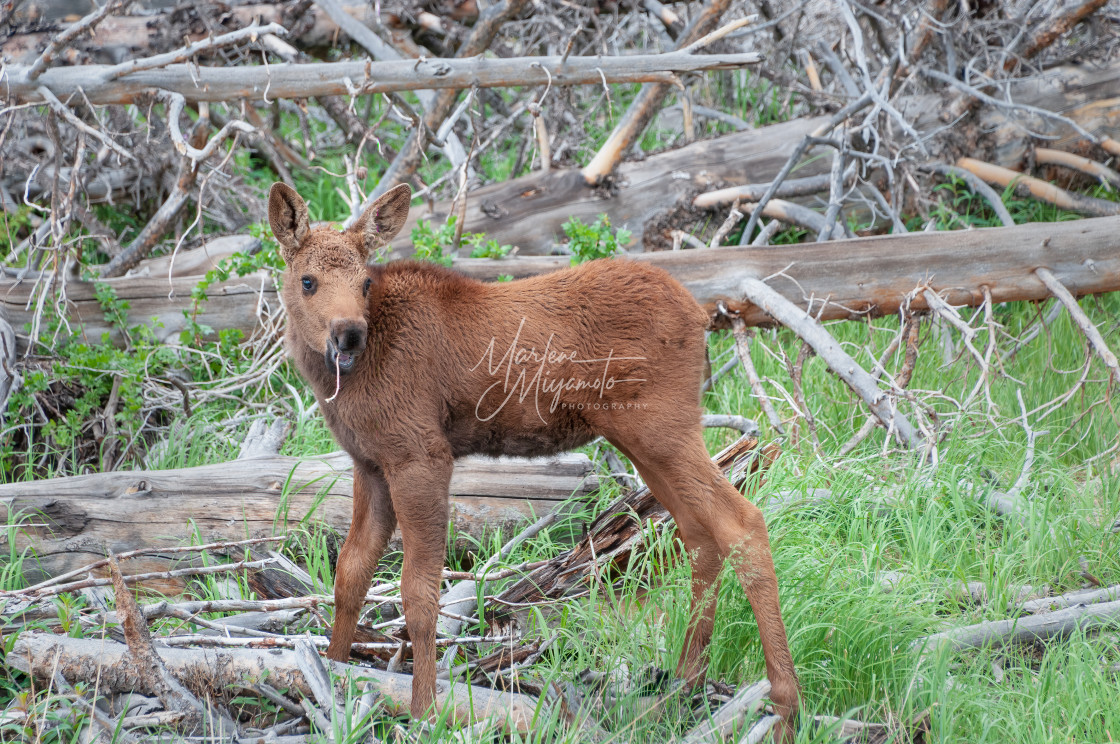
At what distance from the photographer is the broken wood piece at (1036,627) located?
4.03m

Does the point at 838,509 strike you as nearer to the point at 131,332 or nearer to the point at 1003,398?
the point at 1003,398

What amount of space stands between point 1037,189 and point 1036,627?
5512mm

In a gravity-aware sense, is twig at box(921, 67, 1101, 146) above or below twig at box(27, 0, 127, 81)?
below

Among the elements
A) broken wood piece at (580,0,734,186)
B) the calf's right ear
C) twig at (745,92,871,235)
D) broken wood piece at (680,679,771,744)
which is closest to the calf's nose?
the calf's right ear

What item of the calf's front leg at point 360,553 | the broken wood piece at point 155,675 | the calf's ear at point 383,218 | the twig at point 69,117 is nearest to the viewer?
the broken wood piece at point 155,675

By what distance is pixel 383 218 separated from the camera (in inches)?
154

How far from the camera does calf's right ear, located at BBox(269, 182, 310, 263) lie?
360 cm

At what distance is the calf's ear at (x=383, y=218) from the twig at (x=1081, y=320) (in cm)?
443

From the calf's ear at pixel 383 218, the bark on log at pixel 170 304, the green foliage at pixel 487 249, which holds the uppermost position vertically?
the calf's ear at pixel 383 218

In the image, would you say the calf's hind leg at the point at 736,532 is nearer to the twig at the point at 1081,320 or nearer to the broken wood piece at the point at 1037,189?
the twig at the point at 1081,320

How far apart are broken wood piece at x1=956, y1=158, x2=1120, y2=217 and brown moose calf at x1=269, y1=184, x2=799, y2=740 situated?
581 cm

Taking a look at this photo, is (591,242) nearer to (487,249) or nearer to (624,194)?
(487,249)

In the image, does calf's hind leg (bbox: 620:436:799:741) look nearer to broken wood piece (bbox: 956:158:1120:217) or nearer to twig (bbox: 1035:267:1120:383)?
twig (bbox: 1035:267:1120:383)

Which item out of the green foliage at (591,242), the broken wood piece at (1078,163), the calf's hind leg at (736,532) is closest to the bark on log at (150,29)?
the green foliage at (591,242)
